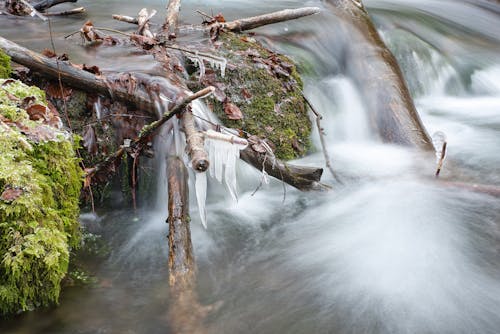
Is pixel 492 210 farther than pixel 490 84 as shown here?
No

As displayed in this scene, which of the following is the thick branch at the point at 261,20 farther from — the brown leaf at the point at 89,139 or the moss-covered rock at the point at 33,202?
the moss-covered rock at the point at 33,202

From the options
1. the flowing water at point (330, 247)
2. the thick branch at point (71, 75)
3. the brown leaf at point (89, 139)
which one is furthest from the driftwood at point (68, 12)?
the brown leaf at point (89, 139)

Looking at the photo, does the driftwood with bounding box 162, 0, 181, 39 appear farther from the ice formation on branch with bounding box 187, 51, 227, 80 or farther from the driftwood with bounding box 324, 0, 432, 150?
the driftwood with bounding box 324, 0, 432, 150

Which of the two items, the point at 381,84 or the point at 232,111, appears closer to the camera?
the point at 232,111

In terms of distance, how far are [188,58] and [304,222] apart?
2.27 metres

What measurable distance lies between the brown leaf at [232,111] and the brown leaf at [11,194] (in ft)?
8.65

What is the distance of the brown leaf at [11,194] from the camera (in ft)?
8.02

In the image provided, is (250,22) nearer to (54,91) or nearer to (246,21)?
(246,21)

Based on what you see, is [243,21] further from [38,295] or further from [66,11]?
A: [38,295]

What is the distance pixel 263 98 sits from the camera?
5184 millimetres

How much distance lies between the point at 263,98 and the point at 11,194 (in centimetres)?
320

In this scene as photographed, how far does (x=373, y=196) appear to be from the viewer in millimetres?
4578

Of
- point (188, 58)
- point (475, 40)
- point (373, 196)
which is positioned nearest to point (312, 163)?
point (373, 196)

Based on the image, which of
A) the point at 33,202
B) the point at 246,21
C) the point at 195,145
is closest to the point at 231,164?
the point at 195,145
